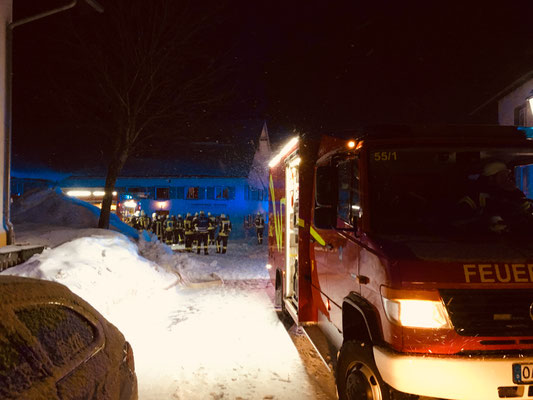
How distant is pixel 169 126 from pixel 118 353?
15.5m

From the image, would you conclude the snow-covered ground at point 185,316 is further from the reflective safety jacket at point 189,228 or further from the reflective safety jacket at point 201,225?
the reflective safety jacket at point 189,228

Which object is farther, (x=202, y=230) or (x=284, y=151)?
(x=202, y=230)

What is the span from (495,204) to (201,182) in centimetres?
3459

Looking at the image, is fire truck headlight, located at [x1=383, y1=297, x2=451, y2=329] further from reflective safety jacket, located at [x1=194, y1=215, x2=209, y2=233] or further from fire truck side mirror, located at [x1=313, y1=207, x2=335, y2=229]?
reflective safety jacket, located at [x1=194, y1=215, x2=209, y2=233]

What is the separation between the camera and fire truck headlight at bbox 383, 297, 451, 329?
295cm

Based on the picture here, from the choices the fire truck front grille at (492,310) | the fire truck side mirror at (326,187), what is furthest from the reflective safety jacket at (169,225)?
the fire truck front grille at (492,310)

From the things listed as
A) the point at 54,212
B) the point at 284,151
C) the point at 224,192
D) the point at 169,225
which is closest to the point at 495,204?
the point at 284,151

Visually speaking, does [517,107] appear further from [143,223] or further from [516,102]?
[143,223]

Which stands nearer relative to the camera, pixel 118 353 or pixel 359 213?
pixel 118 353

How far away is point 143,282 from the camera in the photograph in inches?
368

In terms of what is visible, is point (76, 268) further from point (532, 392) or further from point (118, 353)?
point (532, 392)

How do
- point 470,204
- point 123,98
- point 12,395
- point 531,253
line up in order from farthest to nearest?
point 123,98 < point 470,204 < point 531,253 < point 12,395

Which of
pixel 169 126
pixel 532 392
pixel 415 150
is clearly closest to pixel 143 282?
pixel 415 150

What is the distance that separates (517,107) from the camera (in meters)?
12.2
